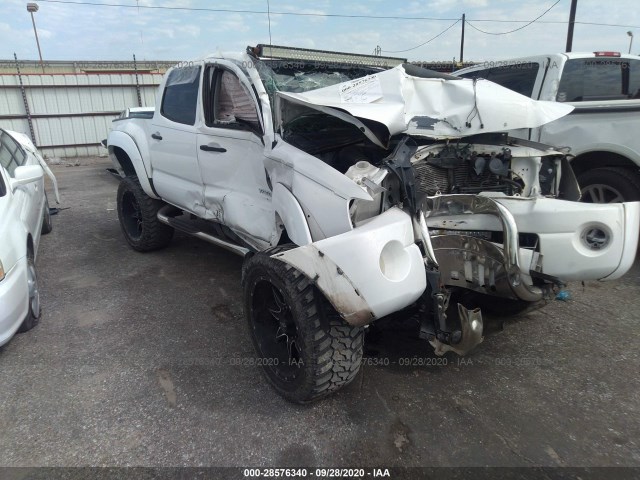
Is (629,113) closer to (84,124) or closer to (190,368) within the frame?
(190,368)

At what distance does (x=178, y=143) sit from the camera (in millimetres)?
4379

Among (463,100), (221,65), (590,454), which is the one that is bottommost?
(590,454)

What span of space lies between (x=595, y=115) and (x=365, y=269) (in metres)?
4.04

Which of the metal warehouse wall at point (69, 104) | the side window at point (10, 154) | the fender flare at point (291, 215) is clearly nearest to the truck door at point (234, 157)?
the fender flare at point (291, 215)

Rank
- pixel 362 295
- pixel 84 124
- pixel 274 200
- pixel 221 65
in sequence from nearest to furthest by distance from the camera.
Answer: pixel 362 295 → pixel 274 200 → pixel 221 65 → pixel 84 124

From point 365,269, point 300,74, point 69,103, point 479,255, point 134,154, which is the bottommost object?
point 479,255

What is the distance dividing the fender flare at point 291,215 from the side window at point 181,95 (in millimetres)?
1710

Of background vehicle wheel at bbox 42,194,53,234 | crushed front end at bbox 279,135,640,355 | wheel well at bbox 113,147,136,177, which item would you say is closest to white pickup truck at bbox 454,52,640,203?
crushed front end at bbox 279,135,640,355

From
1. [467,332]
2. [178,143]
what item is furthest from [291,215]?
[178,143]

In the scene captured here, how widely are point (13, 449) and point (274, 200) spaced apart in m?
2.00

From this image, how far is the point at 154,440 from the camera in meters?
2.50

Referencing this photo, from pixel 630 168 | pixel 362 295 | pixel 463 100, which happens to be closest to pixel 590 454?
pixel 362 295

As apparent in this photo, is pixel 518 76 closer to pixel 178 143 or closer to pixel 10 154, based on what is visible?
pixel 178 143

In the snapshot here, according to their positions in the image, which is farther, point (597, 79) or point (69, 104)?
point (69, 104)
